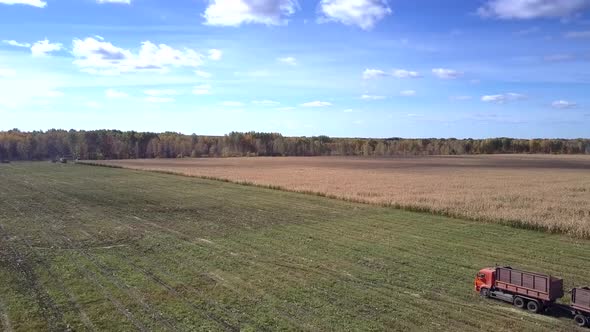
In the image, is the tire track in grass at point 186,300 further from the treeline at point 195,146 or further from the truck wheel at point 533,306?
the treeline at point 195,146

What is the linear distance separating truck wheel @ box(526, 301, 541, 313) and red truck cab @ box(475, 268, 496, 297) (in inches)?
48.3

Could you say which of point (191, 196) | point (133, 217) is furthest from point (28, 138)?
point (133, 217)

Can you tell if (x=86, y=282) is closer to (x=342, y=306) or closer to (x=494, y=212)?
(x=342, y=306)

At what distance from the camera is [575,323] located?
13359 mm

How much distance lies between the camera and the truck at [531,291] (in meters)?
13.3

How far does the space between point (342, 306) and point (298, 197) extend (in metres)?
29.4

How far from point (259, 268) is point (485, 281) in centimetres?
803

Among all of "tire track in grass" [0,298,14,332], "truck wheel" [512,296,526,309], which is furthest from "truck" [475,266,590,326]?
"tire track in grass" [0,298,14,332]

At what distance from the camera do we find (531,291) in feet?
47.2

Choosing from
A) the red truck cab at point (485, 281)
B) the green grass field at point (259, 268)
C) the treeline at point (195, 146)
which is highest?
the treeline at point (195, 146)

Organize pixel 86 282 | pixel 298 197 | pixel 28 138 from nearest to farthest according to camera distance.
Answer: pixel 86 282, pixel 298 197, pixel 28 138

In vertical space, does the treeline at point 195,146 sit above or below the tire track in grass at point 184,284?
above

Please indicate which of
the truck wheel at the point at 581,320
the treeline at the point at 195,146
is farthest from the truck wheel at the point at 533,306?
the treeline at the point at 195,146

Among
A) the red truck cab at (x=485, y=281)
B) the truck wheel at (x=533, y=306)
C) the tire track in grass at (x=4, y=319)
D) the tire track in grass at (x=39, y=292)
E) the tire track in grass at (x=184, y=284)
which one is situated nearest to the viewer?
the tire track in grass at (x=4, y=319)
